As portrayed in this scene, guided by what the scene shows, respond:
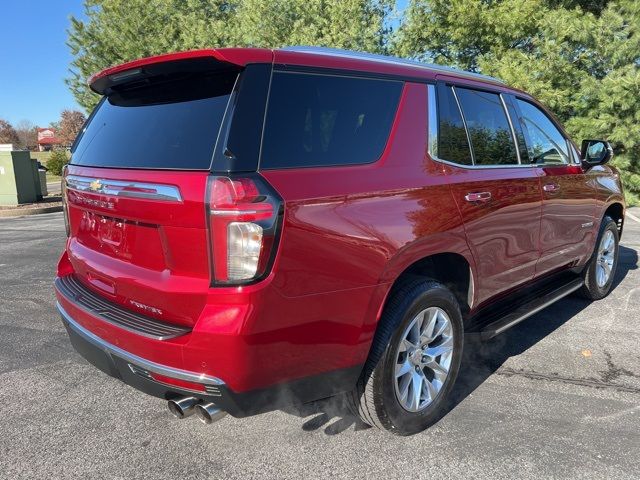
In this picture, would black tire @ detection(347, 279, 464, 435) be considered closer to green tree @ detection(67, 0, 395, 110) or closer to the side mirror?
the side mirror

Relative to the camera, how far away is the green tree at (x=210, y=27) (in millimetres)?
14227

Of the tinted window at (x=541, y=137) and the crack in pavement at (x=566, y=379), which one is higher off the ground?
the tinted window at (x=541, y=137)

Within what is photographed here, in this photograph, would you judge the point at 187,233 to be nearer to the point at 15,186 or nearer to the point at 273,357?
the point at 273,357

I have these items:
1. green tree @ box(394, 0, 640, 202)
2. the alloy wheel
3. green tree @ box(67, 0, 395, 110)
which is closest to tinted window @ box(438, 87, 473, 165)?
the alloy wheel

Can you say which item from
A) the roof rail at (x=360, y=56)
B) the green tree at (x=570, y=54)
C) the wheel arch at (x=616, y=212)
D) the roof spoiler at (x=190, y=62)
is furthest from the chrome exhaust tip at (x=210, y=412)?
the green tree at (x=570, y=54)

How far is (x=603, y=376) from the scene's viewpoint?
347 cm

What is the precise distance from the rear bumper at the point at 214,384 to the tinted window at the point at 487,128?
1.70 metres

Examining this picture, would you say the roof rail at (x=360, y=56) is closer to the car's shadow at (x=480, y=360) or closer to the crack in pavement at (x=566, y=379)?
the car's shadow at (x=480, y=360)

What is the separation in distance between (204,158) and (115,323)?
2.93ft

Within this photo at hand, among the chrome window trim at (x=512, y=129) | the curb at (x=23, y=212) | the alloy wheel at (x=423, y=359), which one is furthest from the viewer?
the curb at (x=23, y=212)

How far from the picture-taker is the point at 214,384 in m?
2.01

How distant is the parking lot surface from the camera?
2.46 meters

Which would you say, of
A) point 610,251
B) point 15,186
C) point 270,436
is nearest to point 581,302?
point 610,251

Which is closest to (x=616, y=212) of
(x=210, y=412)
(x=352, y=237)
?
(x=352, y=237)
